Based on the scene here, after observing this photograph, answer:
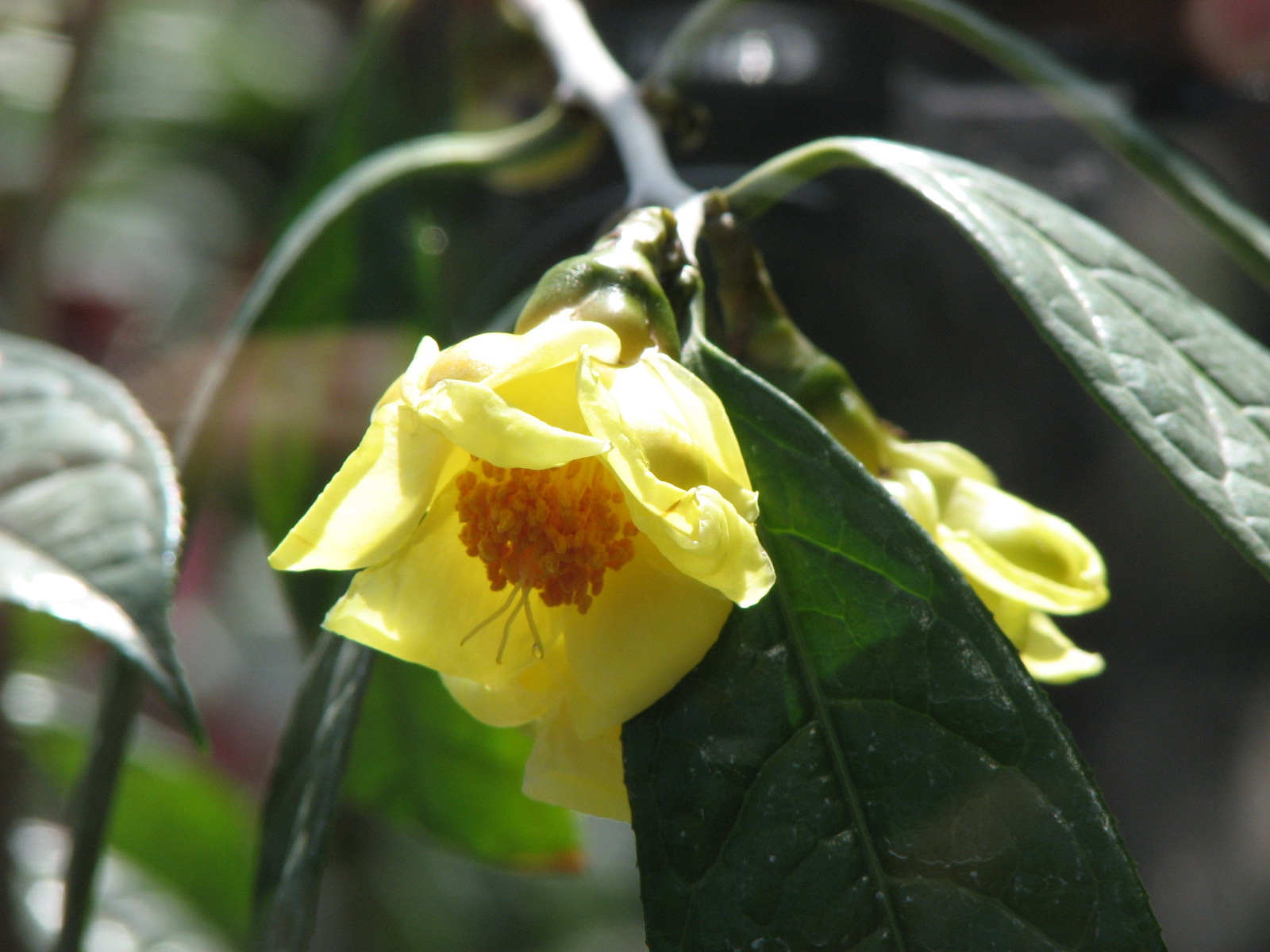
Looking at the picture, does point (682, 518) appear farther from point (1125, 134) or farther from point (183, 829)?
point (183, 829)

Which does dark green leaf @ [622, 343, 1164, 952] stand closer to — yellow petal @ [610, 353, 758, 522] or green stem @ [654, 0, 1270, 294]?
yellow petal @ [610, 353, 758, 522]

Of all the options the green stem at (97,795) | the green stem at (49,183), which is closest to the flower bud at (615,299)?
the green stem at (97,795)

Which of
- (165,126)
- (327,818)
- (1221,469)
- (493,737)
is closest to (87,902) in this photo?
(327,818)

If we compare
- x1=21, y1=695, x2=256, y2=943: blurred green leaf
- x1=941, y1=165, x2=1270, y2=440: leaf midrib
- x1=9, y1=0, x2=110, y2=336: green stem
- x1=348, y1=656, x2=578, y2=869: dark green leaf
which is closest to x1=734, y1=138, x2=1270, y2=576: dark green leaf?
x1=941, y1=165, x2=1270, y2=440: leaf midrib

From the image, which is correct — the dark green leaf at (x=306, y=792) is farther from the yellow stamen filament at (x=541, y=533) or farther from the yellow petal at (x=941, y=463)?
the yellow petal at (x=941, y=463)

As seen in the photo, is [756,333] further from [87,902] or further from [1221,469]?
[87,902]
